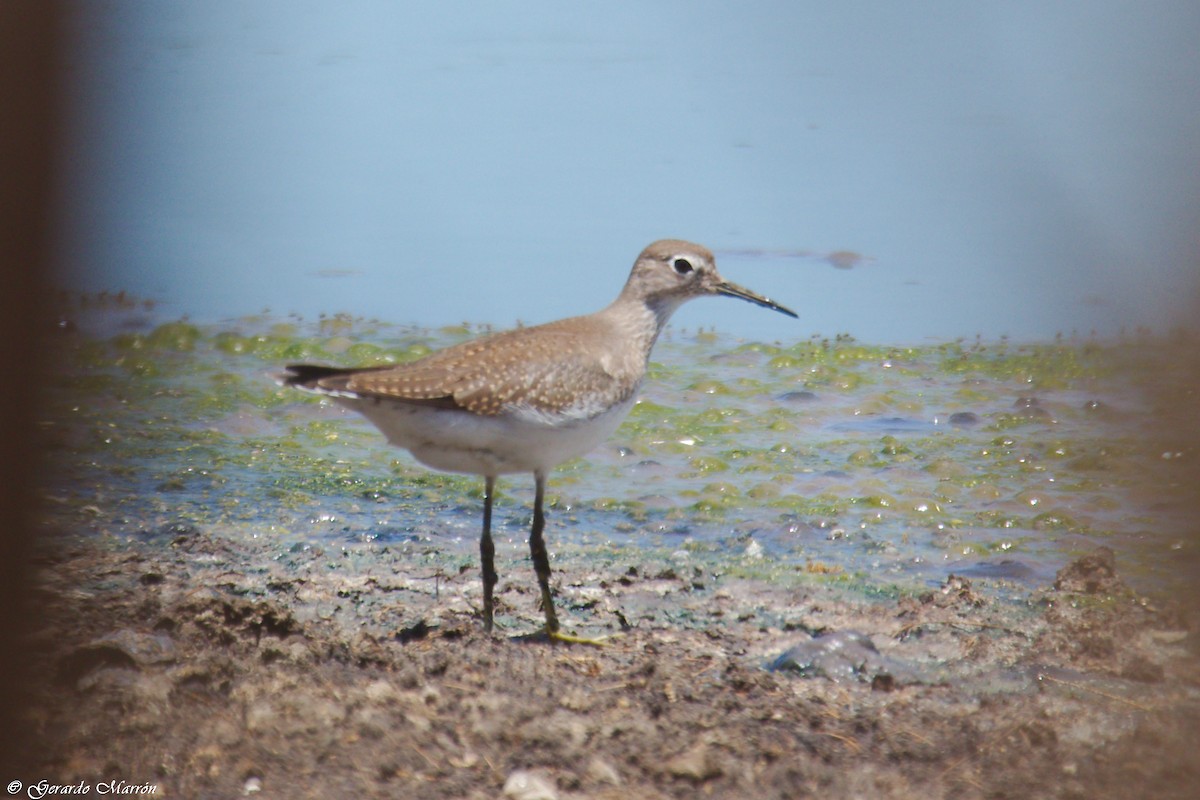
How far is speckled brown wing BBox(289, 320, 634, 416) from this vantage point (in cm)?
498

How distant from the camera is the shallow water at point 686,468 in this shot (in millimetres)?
6496

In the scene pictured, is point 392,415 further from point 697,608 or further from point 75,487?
point 75,487

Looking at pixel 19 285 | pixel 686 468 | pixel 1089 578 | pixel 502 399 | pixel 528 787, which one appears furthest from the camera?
pixel 686 468

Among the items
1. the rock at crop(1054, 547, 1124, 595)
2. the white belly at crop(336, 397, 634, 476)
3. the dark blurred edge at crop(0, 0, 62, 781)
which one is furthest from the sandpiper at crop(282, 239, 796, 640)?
the dark blurred edge at crop(0, 0, 62, 781)

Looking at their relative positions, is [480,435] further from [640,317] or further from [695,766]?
[695,766]

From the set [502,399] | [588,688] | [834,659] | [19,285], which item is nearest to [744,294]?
[502,399]

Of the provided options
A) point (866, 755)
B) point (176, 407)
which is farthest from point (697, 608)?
point (176, 407)

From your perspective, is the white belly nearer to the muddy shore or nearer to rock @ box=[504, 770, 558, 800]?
the muddy shore

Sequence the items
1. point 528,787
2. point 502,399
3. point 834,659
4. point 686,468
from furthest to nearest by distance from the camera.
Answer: point 686,468
point 502,399
point 834,659
point 528,787

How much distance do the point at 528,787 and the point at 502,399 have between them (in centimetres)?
186

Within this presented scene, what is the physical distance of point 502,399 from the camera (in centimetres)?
512

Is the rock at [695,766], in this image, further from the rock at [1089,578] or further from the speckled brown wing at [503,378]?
→ the rock at [1089,578]

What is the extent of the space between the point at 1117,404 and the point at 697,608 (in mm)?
4974

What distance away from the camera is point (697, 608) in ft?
18.8
